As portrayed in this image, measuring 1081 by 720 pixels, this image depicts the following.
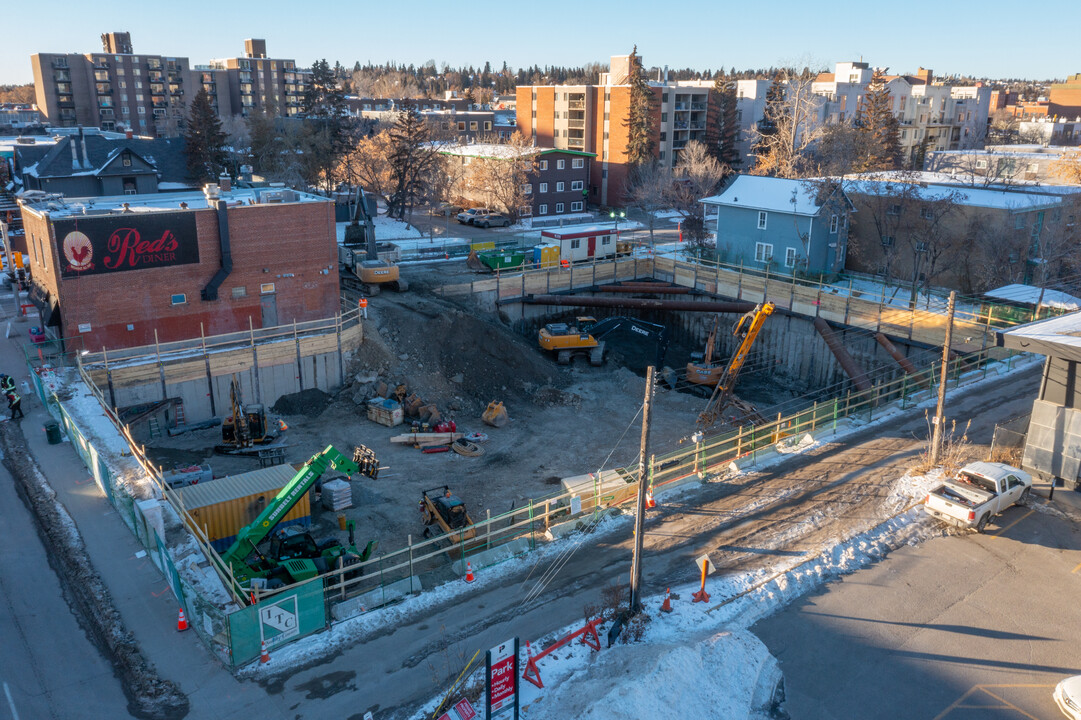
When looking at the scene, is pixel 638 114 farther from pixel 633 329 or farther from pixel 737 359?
pixel 737 359

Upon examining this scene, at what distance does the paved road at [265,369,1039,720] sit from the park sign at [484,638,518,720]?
2.01 m

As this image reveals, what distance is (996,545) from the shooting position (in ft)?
68.0

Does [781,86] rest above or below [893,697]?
above

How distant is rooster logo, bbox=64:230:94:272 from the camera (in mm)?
31078

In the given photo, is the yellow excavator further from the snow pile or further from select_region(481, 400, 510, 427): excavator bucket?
the snow pile

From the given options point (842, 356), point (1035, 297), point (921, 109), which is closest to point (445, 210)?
point (842, 356)

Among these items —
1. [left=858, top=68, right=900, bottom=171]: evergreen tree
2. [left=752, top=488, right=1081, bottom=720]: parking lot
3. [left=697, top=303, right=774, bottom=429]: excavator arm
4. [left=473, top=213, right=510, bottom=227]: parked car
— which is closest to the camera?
[left=752, top=488, right=1081, bottom=720]: parking lot

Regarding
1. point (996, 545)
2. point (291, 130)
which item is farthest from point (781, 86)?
point (996, 545)

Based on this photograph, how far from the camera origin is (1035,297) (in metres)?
38.7

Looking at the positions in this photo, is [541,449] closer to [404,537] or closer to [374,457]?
[374,457]

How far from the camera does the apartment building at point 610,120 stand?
8144 cm

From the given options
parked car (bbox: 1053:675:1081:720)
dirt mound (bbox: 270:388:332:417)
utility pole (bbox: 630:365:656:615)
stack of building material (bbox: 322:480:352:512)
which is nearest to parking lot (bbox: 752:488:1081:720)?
parked car (bbox: 1053:675:1081:720)

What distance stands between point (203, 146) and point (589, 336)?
44.1 meters

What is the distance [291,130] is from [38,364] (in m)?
57.2
